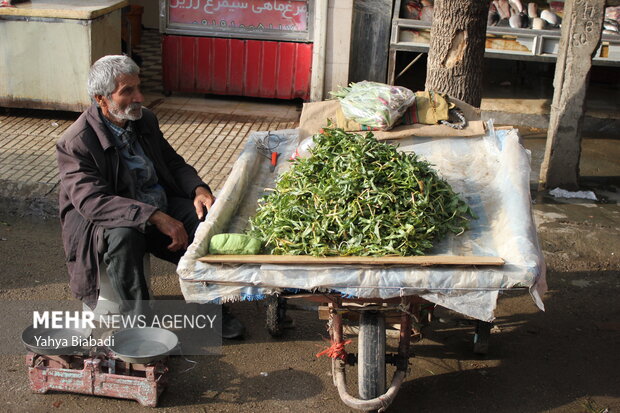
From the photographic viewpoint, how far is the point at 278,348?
4.12 meters

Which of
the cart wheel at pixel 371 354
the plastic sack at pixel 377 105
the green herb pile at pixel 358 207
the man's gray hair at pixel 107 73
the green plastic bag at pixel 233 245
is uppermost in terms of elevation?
the man's gray hair at pixel 107 73

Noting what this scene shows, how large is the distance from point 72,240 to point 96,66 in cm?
96

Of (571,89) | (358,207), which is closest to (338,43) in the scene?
(571,89)

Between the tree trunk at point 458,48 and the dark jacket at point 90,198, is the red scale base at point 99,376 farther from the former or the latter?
the tree trunk at point 458,48

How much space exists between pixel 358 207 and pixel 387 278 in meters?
0.45

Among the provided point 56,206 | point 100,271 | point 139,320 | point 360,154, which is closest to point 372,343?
point 360,154

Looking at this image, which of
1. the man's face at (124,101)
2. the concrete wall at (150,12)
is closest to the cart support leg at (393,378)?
the man's face at (124,101)

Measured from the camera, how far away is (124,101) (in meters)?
4.00

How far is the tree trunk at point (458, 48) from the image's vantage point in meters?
5.19

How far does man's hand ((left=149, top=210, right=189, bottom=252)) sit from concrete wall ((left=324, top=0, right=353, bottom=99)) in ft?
15.4

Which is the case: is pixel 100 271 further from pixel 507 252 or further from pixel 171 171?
pixel 507 252

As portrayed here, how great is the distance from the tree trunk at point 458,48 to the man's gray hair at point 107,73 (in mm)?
2347

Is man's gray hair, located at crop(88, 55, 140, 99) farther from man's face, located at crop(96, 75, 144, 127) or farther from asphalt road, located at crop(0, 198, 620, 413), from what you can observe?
asphalt road, located at crop(0, 198, 620, 413)

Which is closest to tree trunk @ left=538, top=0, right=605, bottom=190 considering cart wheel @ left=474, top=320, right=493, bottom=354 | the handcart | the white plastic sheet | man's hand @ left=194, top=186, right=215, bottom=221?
the white plastic sheet
